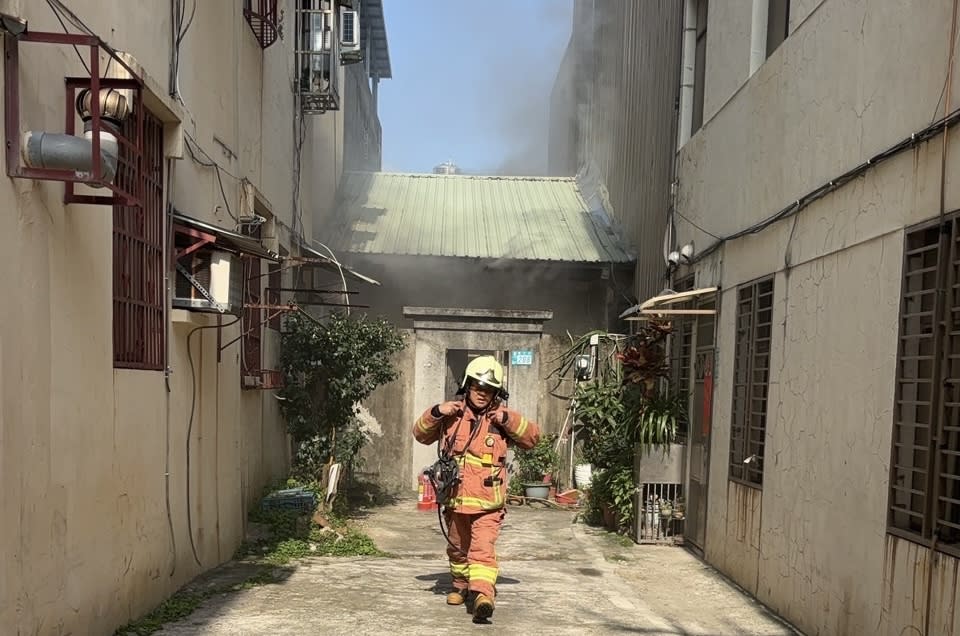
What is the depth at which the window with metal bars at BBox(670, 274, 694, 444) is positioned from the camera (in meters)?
8.80

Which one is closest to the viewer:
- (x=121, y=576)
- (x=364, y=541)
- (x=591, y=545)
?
(x=121, y=576)

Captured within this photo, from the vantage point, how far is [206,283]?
5.66 m

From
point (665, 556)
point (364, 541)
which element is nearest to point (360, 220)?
point (364, 541)

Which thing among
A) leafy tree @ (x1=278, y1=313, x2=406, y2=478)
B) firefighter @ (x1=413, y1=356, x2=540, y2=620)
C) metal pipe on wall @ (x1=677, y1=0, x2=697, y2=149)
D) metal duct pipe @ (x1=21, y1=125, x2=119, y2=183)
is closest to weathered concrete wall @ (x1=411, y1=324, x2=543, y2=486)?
leafy tree @ (x1=278, y1=313, x2=406, y2=478)

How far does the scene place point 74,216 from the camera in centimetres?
399

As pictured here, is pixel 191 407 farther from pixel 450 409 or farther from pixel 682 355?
pixel 682 355

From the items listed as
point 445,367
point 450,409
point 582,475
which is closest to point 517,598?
point 450,409

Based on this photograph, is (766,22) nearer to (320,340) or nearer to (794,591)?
(794,591)

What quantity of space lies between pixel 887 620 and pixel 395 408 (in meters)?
8.37

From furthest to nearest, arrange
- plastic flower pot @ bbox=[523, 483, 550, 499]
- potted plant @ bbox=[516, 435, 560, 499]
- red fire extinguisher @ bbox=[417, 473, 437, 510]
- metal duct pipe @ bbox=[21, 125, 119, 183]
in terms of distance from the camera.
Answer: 1. potted plant @ bbox=[516, 435, 560, 499]
2. plastic flower pot @ bbox=[523, 483, 550, 499]
3. red fire extinguisher @ bbox=[417, 473, 437, 510]
4. metal duct pipe @ bbox=[21, 125, 119, 183]

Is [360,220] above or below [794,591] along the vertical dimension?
above

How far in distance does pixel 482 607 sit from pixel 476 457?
1.03 meters

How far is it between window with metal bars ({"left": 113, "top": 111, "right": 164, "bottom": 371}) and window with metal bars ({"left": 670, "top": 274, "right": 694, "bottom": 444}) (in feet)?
18.6

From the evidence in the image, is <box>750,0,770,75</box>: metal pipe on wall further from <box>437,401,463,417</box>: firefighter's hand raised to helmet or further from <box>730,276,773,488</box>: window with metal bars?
<box>437,401,463,417</box>: firefighter's hand raised to helmet
